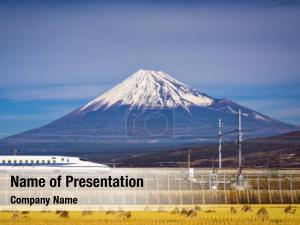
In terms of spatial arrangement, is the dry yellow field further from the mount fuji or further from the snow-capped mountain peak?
the snow-capped mountain peak

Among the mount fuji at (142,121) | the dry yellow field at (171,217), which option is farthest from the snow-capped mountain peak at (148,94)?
the dry yellow field at (171,217)

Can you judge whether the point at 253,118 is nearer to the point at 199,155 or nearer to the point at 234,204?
the point at 199,155

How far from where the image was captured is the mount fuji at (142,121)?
512 ft

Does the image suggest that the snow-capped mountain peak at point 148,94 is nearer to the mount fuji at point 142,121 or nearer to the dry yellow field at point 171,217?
the mount fuji at point 142,121

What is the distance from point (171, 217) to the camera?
23156 millimetres

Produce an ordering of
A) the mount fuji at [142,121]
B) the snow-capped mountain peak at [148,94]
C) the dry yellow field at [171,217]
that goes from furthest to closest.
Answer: the snow-capped mountain peak at [148,94], the mount fuji at [142,121], the dry yellow field at [171,217]

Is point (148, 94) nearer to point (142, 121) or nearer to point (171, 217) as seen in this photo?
point (142, 121)

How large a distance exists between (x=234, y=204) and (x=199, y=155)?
2786 inches

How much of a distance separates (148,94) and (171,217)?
155 m

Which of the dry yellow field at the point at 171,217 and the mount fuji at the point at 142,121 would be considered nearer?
the dry yellow field at the point at 171,217

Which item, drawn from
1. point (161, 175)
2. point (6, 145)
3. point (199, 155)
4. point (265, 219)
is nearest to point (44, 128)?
point (6, 145)

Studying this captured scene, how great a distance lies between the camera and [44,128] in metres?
168

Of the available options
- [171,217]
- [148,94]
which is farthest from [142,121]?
[171,217]

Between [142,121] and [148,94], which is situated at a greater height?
[148,94]
